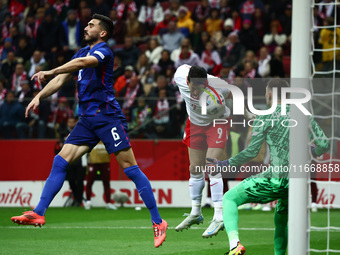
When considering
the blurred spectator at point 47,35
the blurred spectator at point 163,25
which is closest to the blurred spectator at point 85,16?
the blurred spectator at point 47,35

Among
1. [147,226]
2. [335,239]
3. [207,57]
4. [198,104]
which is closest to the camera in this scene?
[198,104]

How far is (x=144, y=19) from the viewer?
20031mm

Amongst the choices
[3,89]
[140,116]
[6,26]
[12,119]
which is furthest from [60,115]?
[6,26]

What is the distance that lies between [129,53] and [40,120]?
3968mm

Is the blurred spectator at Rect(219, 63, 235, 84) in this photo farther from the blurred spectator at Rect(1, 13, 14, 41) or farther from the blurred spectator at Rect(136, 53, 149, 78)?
the blurred spectator at Rect(1, 13, 14, 41)

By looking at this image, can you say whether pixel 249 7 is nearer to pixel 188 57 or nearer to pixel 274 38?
pixel 274 38

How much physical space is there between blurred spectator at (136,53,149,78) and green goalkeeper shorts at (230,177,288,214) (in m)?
11.5

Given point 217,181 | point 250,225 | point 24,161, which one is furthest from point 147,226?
point 24,161

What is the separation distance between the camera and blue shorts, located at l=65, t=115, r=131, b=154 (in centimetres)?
720

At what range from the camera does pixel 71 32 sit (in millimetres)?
19578

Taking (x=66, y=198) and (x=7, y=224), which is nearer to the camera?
(x=7, y=224)

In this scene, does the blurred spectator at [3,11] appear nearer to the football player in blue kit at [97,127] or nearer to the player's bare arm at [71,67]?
the football player in blue kit at [97,127]

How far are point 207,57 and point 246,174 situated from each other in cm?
362

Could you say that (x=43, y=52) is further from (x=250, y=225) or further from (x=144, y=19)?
(x=250, y=225)
